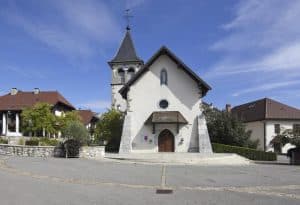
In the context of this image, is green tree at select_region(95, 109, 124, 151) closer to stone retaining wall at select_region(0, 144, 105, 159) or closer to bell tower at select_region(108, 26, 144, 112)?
stone retaining wall at select_region(0, 144, 105, 159)

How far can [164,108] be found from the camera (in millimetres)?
33781

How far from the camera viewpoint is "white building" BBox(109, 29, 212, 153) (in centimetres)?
3300

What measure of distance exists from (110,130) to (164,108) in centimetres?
808

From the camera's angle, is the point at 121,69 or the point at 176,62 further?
the point at 121,69

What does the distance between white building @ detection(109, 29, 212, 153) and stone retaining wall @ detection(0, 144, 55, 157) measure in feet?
21.4

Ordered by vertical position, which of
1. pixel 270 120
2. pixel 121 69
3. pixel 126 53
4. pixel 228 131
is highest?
pixel 126 53

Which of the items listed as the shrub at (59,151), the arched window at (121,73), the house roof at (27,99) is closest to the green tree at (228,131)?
the shrub at (59,151)

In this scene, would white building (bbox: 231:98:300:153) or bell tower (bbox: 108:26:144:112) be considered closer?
white building (bbox: 231:98:300:153)

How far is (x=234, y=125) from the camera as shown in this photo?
127ft

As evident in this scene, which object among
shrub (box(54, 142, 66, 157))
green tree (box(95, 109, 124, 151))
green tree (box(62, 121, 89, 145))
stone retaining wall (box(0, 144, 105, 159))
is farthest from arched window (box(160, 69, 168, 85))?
shrub (box(54, 142, 66, 157))

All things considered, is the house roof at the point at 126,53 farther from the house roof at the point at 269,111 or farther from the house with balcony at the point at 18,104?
the house roof at the point at 269,111

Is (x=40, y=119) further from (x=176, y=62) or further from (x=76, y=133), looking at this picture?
(x=176, y=62)

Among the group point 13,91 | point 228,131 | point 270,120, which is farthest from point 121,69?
point 228,131

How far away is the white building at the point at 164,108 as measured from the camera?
108 ft
